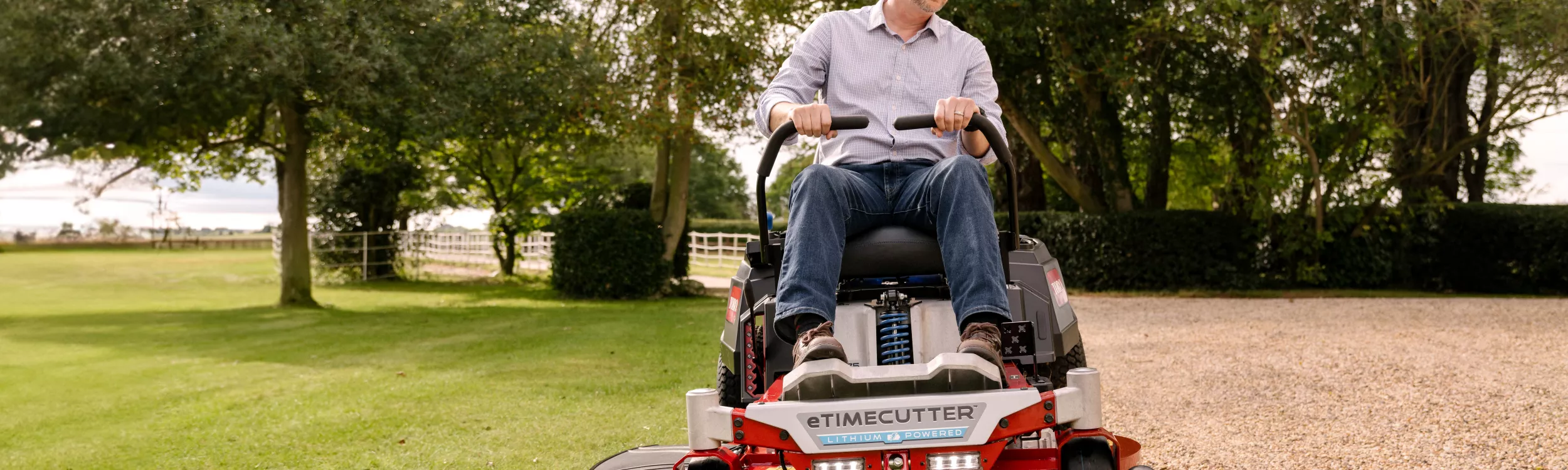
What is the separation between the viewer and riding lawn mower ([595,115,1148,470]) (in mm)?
2568

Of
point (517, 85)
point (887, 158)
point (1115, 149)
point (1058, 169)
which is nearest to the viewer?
point (887, 158)

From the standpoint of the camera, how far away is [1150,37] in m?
14.9

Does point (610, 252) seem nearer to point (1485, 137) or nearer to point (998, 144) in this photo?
point (1485, 137)

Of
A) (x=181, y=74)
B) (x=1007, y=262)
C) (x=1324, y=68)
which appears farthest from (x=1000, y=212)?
(x=1007, y=262)

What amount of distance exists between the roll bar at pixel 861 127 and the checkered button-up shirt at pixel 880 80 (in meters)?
A: 0.18

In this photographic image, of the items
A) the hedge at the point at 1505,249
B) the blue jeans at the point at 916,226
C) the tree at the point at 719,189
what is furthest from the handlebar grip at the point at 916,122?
the tree at the point at 719,189

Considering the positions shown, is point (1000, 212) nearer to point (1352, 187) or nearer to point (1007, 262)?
point (1352, 187)

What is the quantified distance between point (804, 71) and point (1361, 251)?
15573mm

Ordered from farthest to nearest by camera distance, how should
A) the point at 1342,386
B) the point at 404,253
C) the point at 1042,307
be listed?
1. the point at 404,253
2. the point at 1342,386
3. the point at 1042,307

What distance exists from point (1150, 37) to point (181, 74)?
12.3 m

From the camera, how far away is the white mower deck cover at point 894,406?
2553 mm

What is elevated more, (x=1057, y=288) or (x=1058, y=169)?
(x=1058, y=169)

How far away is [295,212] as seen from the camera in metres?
16.2

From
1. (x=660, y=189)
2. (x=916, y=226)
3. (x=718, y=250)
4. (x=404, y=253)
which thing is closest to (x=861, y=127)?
(x=916, y=226)
